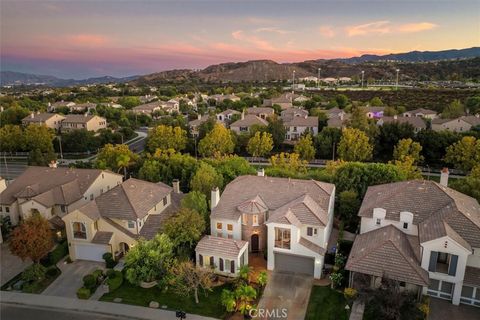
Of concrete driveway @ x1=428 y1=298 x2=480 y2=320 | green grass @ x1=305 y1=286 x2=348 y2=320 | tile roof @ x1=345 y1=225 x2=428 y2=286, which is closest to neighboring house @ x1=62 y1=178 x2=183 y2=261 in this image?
green grass @ x1=305 y1=286 x2=348 y2=320

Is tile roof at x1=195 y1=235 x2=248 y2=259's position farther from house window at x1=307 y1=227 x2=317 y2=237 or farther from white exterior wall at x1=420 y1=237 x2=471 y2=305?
white exterior wall at x1=420 y1=237 x2=471 y2=305

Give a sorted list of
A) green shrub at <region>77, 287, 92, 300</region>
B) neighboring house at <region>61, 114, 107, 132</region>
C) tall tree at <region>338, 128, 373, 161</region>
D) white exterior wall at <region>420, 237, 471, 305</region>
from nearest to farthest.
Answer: white exterior wall at <region>420, 237, 471, 305</region>, green shrub at <region>77, 287, 92, 300</region>, tall tree at <region>338, 128, 373, 161</region>, neighboring house at <region>61, 114, 107, 132</region>

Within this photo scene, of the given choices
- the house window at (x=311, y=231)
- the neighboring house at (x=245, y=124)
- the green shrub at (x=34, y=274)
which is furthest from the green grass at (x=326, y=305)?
the neighboring house at (x=245, y=124)

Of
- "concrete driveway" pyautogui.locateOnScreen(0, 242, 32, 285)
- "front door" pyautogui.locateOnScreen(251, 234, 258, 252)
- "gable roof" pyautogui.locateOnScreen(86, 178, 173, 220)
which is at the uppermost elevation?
"gable roof" pyautogui.locateOnScreen(86, 178, 173, 220)

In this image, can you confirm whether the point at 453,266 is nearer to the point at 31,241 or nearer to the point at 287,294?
the point at 287,294

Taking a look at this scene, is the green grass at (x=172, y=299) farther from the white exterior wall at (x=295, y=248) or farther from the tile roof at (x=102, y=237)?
the white exterior wall at (x=295, y=248)

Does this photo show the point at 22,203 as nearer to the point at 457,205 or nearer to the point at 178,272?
the point at 178,272
